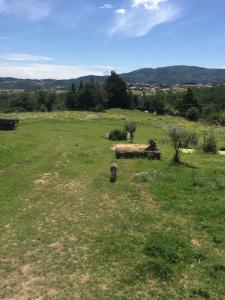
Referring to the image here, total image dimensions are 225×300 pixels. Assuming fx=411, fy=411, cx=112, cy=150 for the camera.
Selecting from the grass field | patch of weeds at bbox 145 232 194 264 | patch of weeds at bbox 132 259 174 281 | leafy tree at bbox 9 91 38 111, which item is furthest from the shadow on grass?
leafy tree at bbox 9 91 38 111

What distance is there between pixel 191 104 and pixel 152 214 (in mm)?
90634

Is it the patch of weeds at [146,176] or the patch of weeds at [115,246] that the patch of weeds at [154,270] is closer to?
the patch of weeds at [115,246]

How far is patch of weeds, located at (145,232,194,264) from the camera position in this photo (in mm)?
15693

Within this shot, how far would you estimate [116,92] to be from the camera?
350 feet

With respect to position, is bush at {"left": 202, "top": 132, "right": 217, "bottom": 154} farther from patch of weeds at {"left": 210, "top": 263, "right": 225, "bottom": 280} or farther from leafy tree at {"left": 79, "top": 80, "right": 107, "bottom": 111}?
leafy tree at {"left": 79, "top": 80, "right": 107, "bottom": 111}

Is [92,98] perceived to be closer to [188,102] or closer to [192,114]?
[192,114]

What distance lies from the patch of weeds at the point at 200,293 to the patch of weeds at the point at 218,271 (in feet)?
3.99

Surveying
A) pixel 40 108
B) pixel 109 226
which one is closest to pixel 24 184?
pixel 109 226

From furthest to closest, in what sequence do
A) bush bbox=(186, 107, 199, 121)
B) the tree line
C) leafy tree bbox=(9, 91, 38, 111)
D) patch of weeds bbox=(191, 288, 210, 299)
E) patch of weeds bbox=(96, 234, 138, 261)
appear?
1. leafy tree bbox=(9, 91, 38, 111)
2. bush bbox=(186, 107, 199, 121)
3. the tree line
4. patch of weeds bbox=(96, 234, 138, 261)
5. patch of weeds bbox=(191, 288, 210, 299)

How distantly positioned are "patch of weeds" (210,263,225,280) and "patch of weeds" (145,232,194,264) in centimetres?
106

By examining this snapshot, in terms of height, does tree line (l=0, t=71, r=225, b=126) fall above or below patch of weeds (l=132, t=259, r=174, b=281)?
above

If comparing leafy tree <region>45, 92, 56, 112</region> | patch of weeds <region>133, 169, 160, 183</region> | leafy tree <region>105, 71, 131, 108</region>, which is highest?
leafy tree <region>105, 71, 131, 108</region>

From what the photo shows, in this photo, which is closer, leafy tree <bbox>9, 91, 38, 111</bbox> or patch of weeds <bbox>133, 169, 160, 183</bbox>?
patch of weeds <bbox>133, 169, 160, 183</bbox>

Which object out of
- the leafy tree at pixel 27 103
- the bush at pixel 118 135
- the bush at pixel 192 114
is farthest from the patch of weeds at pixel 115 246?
the leafy tree at pixel 27 103
